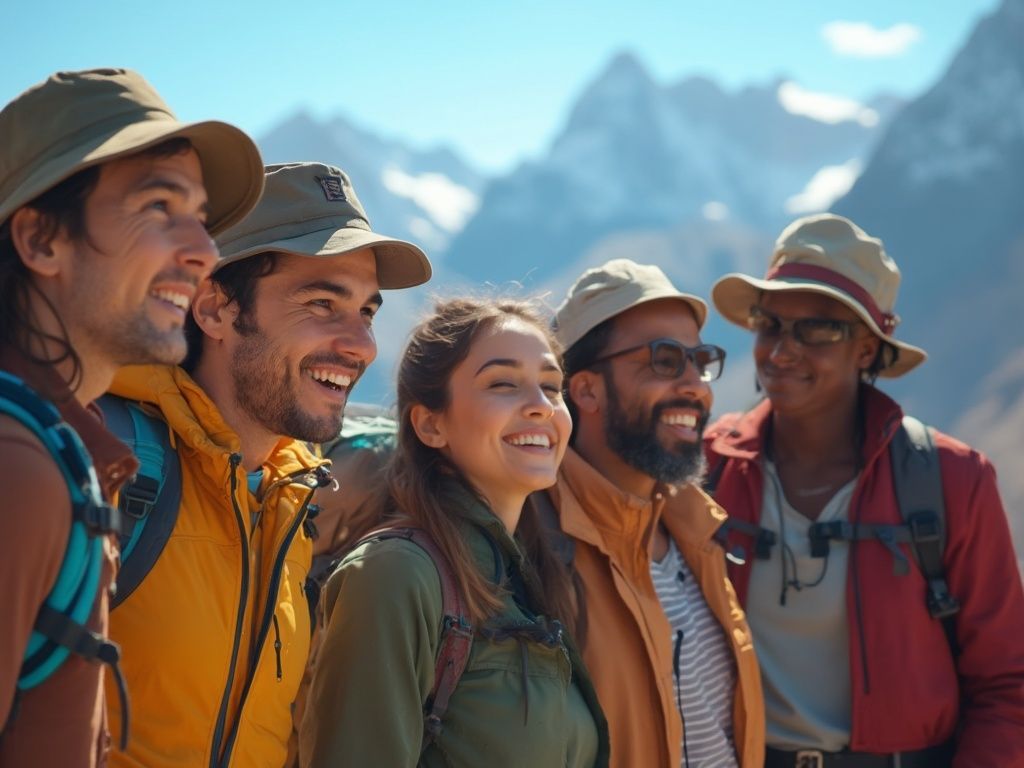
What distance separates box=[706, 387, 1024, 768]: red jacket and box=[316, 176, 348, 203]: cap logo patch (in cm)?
261

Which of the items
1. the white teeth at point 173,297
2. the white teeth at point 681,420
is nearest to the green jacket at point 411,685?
the white teeth at point 173,297

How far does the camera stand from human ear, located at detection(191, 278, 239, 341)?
3711 mm

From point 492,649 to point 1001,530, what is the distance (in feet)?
9.24

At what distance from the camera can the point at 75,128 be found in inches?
95.3

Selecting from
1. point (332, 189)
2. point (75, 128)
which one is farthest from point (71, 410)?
point (332, 189)

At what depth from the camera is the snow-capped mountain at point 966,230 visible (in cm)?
7906

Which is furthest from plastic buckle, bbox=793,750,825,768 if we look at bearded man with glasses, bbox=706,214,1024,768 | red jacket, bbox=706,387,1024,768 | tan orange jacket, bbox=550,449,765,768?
tan orange jacket, bbox=550,449,765,768

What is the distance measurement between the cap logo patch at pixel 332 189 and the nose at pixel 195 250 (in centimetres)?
127

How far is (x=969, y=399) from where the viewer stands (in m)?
79.8

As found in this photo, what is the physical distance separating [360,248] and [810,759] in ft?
9.75

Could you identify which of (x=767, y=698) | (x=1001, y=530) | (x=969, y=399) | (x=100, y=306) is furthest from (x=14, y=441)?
(x=969, y=399)

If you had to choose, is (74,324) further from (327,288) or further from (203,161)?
(327,288)

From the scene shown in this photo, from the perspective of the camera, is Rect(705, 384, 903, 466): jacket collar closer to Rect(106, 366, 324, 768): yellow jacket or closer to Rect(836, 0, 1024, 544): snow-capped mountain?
Rect(106, 366, 324, 768): yellow jacket

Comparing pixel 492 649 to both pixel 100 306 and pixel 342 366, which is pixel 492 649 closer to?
pixel 342 366
